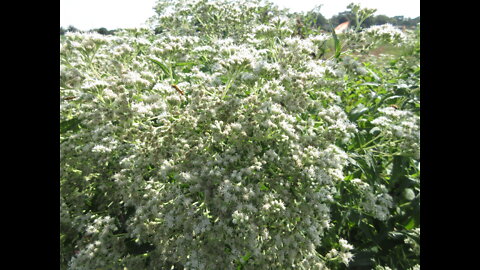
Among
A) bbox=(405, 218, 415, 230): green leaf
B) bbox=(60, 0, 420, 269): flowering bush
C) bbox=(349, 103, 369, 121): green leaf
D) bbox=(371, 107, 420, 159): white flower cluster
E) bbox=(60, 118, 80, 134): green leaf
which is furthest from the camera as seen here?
bbox=(349, 103, 369, 121): green leaf

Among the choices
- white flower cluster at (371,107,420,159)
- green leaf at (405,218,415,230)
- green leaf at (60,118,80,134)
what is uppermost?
green leaf at (60,118,80,134)

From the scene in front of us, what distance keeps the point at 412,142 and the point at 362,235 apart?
4.71 feet

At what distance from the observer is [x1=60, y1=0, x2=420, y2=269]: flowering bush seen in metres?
2.81

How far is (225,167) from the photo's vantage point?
2873mm

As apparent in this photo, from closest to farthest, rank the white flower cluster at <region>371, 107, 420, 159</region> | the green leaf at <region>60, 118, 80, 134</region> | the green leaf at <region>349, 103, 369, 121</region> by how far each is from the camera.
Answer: the green leaf at <region>60, 118, 80, 134</region> → the white flower cluster at <region>371, 107, 420, 159</region> → the green leaf at <region>349, 103, 369, 121</region>

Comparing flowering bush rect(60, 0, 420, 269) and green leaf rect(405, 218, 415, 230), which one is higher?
flowering bush rect(60, 0, 420, 269)

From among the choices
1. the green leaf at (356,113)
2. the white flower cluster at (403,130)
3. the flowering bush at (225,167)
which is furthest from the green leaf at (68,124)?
the white flower cluster at (403,130)

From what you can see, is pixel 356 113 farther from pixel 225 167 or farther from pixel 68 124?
pixel 68 124

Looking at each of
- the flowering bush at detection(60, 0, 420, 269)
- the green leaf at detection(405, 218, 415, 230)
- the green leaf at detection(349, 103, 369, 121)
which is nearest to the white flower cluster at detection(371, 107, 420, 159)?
the flowering bush at detection(60, 0, 420, 269)

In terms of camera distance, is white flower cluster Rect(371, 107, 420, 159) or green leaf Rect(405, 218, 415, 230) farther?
green leaf Rect(405, 218, 415, 230)

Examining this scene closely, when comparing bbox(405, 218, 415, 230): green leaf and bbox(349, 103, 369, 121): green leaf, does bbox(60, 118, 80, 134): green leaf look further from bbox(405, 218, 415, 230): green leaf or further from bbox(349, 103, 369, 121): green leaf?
bbox(405, 218, 415, 230): green leaf

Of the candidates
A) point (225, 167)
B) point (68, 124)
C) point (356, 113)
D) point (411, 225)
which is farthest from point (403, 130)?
point (68, 124)

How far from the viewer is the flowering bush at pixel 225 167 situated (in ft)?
9.22

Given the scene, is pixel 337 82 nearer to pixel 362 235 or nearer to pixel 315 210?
pixel 315 210
